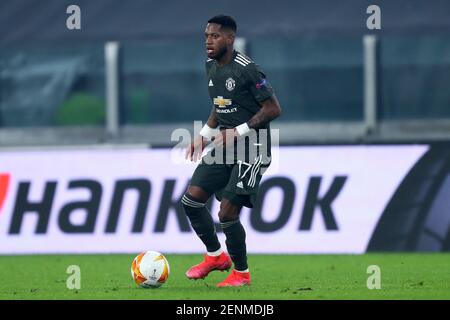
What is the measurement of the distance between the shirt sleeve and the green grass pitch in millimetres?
1500

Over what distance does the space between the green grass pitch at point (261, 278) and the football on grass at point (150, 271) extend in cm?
8

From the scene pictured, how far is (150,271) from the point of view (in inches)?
386

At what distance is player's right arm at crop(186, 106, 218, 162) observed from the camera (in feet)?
34.0

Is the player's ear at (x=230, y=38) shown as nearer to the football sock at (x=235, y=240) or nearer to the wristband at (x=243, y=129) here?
the wristband at (x=243, y=129)

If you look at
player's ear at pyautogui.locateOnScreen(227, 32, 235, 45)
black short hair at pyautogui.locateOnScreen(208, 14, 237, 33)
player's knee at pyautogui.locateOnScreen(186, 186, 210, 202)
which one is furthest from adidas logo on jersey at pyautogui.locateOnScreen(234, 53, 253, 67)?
player's knee at pyautogui.locateOnScreen(186, 186, 210, 202)

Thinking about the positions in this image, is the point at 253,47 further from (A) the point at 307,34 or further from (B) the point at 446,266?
(B) the point at 446,266

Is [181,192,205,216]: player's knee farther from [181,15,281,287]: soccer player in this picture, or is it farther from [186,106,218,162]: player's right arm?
[186,106,218,162]: player's right arm

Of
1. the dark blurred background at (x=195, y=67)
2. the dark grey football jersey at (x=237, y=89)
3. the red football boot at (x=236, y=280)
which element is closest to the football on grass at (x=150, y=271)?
the red football boot at (x=236, y=280)

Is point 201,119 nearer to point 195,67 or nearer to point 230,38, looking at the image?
point 195,67

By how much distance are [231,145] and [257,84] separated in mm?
531

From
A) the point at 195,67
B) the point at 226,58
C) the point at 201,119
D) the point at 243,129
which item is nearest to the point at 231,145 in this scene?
the point at 243,129

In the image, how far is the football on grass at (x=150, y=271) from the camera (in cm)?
980

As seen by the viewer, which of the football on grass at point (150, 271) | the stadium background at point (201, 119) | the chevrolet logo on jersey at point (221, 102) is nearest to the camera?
the football on grass at point (150, 271)

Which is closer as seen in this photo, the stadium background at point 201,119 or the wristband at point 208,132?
the wristband at point 208,132
